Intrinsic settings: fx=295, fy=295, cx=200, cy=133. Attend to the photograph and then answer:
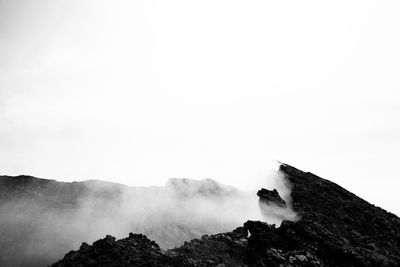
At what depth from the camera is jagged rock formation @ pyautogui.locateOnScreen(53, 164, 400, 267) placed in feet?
95.3

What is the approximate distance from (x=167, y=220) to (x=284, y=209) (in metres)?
34.5

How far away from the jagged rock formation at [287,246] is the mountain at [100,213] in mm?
17464

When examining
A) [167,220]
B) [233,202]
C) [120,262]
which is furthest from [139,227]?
[120,262]

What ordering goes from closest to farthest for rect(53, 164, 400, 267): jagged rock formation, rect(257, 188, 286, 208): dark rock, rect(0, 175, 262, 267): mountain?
1. rect(53, 164, 400, 267): jagged rock formation
2. rect(257, 188, 286, 208): dark rock
3. rect(0, 175, 262, 267): mountain

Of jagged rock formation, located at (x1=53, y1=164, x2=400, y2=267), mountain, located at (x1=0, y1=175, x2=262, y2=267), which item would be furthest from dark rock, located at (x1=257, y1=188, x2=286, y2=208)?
mountain, located at (x1=0, y1=175, x2=262, y2=267)

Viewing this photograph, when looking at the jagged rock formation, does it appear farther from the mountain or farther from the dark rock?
the mountain

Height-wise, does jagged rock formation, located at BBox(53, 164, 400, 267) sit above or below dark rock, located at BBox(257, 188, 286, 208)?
below

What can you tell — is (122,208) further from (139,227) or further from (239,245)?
(239,245)

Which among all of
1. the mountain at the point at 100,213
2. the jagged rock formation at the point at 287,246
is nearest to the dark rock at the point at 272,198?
the jagged rock formation at the point at 287,246

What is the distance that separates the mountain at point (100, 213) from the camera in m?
66.2

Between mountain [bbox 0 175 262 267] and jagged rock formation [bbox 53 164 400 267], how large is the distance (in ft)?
57.3

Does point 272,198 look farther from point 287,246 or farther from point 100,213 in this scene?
point 100,213

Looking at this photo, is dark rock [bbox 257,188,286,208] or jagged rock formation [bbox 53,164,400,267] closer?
jagged rock formation [bbox 53,164,400,267]

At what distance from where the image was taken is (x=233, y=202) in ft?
232
